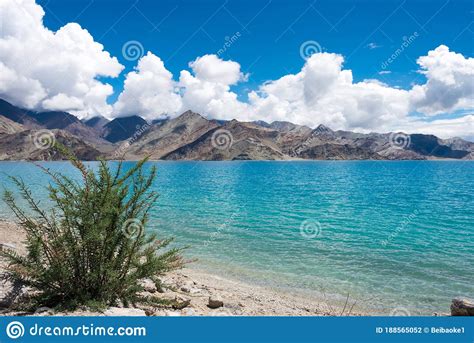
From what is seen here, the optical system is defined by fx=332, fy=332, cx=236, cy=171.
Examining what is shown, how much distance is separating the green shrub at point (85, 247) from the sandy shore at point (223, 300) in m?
0.59

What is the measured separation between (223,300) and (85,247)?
5.64 m

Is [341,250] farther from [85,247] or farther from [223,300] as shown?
[85,247]

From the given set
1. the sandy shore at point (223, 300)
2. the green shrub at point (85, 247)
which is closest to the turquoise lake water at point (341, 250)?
the sandy shore at point (223, 300)

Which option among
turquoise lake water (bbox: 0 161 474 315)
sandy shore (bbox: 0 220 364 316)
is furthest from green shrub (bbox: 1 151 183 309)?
turquoise lake water (bbox: 0 161 474 315)

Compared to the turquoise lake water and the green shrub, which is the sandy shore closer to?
the green shrub

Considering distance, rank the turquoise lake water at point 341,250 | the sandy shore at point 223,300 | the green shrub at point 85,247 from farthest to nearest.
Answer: the turquoise lake water at point 341,250 → the sandy shore at point 223,300 → the green shrub at point 85,247

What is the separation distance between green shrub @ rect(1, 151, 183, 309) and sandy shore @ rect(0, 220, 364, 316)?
594 millimetres

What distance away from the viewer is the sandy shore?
8.50m

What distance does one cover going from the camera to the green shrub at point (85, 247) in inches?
294

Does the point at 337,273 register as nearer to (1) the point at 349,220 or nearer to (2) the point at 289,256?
(2) the point at 289,256

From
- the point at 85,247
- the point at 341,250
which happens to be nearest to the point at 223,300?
the point at 85,247

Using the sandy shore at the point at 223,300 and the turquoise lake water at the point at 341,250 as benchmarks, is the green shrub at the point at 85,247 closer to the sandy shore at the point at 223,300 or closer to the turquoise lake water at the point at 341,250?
the sandy shore at the point at 223,300

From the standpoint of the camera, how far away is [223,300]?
1157cm

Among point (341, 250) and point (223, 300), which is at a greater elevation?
point (341, 250)
